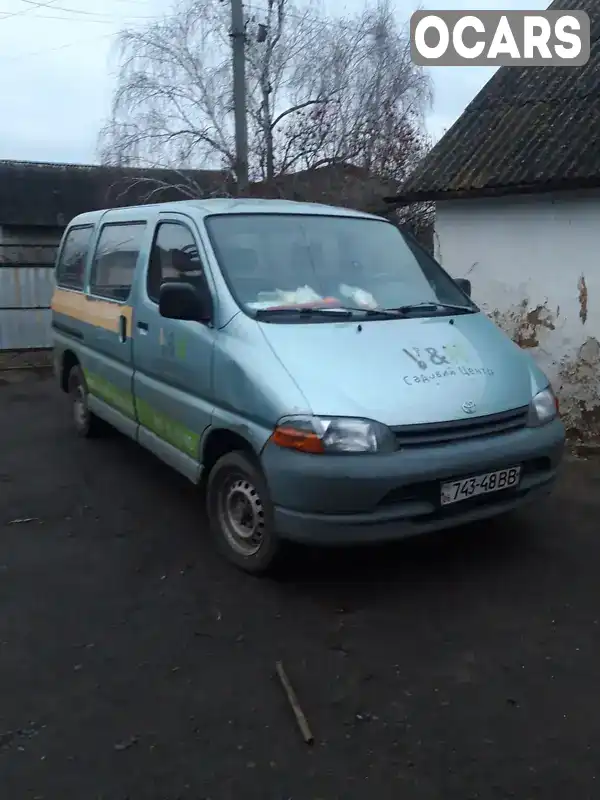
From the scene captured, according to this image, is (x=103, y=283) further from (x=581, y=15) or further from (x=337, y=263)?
(x=581, y=15)

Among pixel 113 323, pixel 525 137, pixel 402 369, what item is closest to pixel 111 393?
pixel 113 323

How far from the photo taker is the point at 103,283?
615 centimetres

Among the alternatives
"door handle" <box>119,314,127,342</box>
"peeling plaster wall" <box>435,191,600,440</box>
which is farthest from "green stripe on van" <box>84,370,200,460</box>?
"peeling plaster wall" <box>435,191,600,440</box>

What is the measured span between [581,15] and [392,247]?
6379 mm

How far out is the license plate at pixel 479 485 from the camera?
377cm

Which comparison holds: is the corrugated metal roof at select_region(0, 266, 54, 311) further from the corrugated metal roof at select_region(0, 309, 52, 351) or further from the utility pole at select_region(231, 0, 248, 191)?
the utility pole at select_region(231, 0, 248, 191)

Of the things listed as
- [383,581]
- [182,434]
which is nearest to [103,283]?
[182,434]

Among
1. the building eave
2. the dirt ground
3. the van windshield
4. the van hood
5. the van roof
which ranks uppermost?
the building eave

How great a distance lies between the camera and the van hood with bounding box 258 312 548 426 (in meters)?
3.65

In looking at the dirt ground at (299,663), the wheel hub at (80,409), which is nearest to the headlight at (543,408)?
the dirt ground at (299,663)

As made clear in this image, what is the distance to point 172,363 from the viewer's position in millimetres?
4691

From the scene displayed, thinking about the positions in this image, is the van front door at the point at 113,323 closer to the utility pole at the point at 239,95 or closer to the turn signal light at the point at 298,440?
the turn signal light at the point at 298,440

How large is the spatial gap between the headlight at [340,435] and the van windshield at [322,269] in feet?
2.57

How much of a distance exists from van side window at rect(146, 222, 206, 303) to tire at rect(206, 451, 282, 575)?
1.15m
